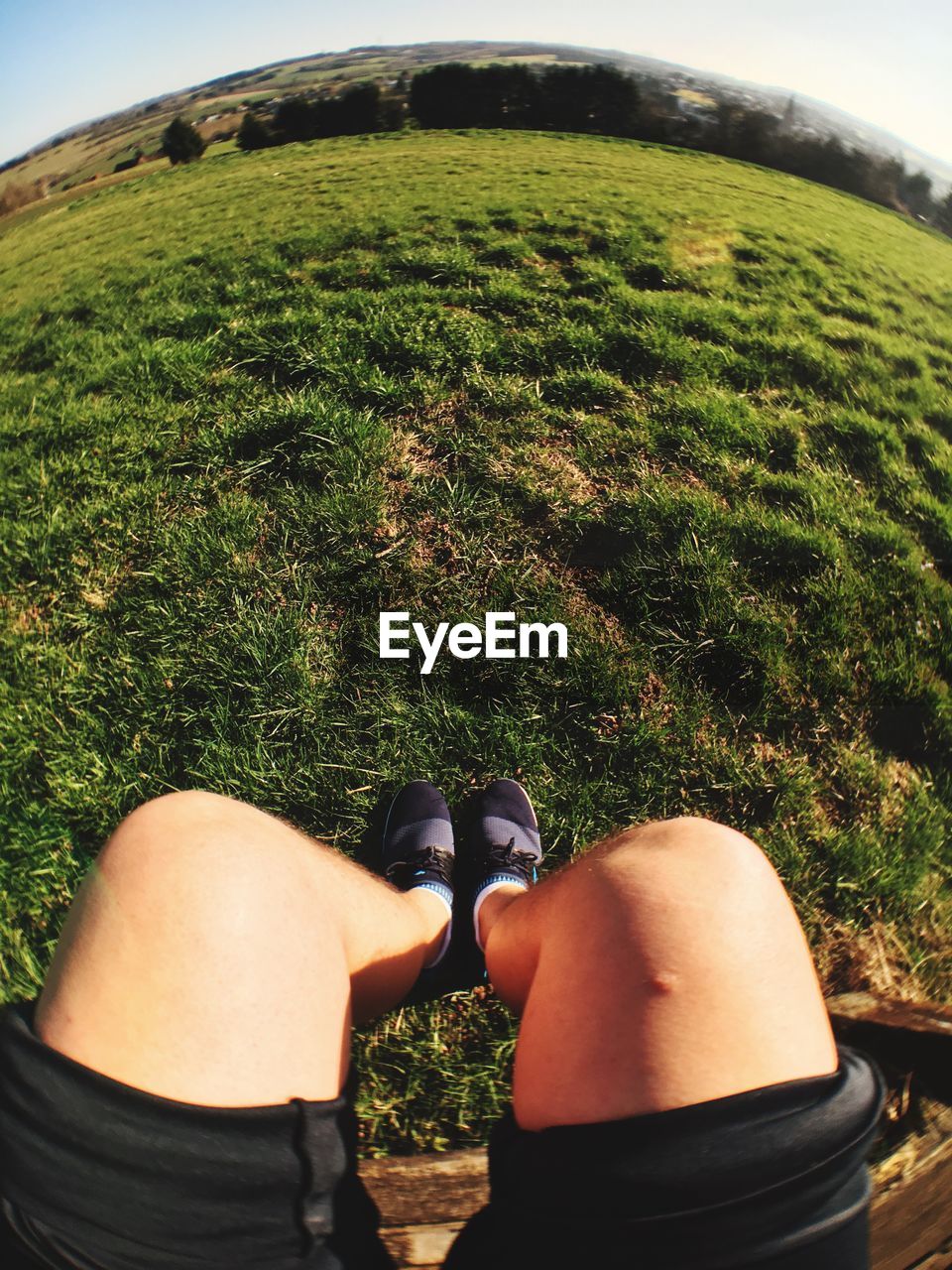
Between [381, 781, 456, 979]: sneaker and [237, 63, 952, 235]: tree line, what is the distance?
201cm

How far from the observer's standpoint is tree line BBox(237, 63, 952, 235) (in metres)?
1.84

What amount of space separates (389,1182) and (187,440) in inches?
86.1

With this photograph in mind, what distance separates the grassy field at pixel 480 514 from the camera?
185cm

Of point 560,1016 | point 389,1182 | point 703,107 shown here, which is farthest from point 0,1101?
point 703,107

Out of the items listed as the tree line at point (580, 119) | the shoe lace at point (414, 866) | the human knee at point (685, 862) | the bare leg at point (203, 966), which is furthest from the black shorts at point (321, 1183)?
the tree line at point (580, 119)

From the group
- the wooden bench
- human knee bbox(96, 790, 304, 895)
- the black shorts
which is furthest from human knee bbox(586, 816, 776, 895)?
human knee bbox(96, 790, 304, 895)

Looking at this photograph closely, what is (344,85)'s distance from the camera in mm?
1835

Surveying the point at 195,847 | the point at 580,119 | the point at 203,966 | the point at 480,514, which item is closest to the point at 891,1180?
the point at 203,966

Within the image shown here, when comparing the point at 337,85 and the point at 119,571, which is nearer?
the point at 337,85

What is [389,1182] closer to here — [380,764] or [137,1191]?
[137,1191]

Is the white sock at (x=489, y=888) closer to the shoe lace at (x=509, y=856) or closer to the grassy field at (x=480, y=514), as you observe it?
the shoe lace at (x=509, y=856)

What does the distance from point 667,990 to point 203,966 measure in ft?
2.57

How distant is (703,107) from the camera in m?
1.86

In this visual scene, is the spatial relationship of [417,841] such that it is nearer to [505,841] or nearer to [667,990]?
[505,841]
